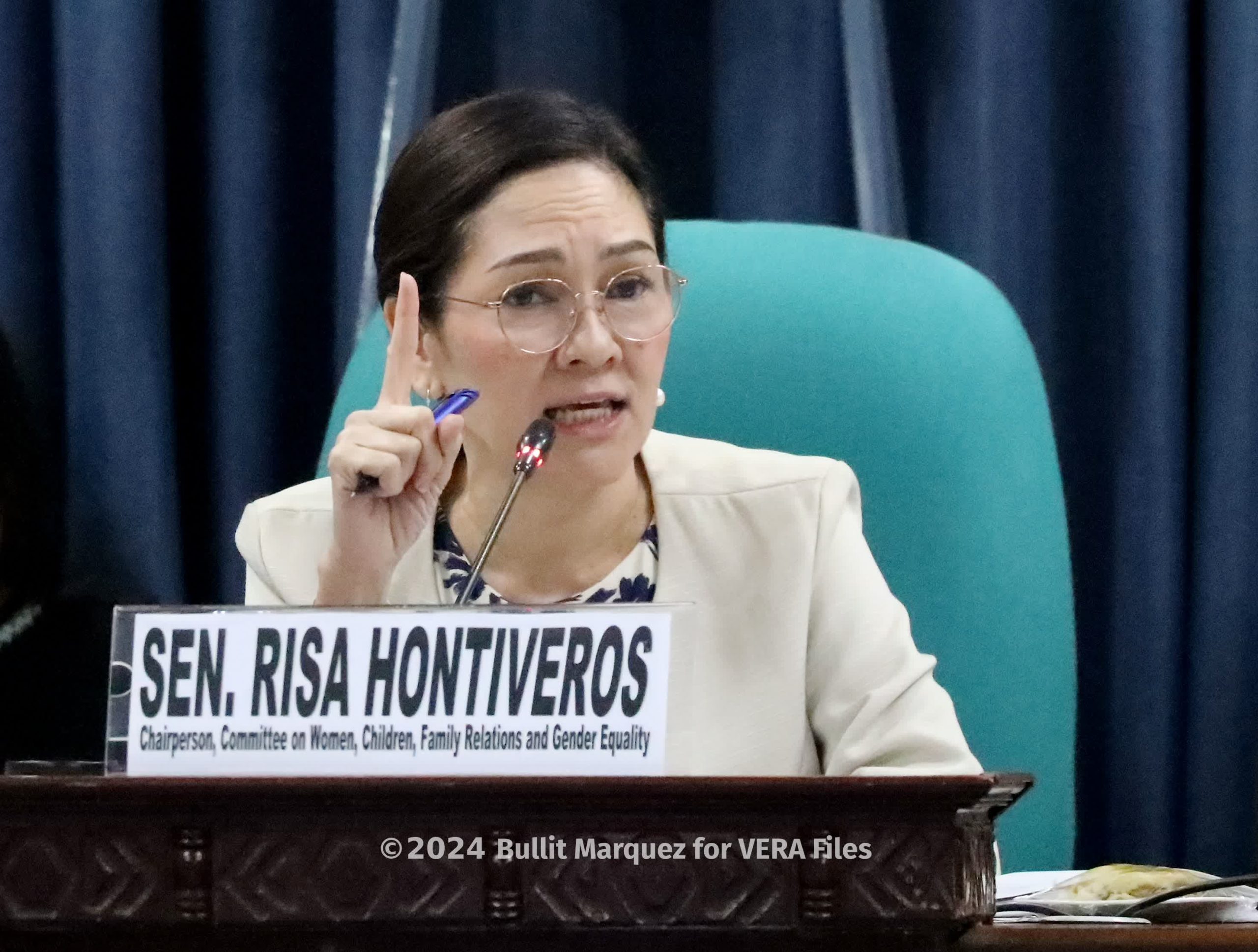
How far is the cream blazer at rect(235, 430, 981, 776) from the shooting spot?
130 centimetres

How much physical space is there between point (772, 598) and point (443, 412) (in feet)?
1.19

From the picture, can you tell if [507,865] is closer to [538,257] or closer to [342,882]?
[342,882]

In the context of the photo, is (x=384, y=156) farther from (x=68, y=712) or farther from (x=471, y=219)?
(x=68, y=712)

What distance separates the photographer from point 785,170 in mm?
1823

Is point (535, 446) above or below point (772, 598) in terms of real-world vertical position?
above

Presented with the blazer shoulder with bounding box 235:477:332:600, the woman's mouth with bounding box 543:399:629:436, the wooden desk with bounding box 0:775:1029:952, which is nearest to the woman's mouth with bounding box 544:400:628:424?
the woman's mouth with bounding box 543:399:629:436

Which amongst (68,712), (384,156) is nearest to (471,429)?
(384,156)

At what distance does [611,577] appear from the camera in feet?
4.67

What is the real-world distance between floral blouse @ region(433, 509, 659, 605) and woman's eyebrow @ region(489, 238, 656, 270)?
25cm

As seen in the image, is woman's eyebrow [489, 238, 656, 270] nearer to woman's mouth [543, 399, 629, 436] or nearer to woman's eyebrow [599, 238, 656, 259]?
woman's eyebrow [599, 238, 656, 259]

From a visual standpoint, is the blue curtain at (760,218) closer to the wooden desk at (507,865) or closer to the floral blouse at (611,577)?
the floral blouse at (611,577)

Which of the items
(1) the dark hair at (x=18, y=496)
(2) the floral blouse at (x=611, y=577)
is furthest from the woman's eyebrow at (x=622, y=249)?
(1) the dark hair at (x=18, y=496)

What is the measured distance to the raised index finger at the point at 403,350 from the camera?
4.13 feet

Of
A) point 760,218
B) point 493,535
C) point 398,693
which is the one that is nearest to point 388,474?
point 493,535
